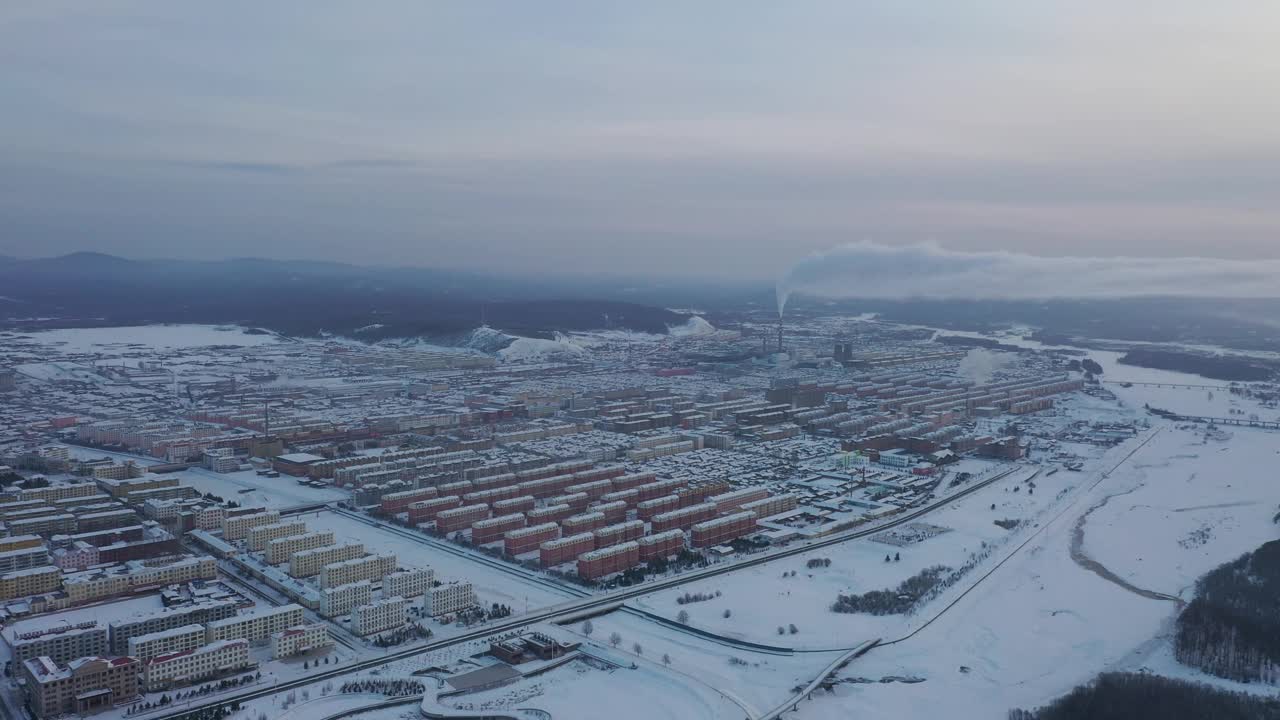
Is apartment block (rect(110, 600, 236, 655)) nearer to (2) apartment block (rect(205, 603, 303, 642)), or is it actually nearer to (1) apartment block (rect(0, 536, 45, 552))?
(2) apartment block (rect(205, 603, 303, 642))

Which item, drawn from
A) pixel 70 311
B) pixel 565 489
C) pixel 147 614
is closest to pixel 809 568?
pixel 565 489

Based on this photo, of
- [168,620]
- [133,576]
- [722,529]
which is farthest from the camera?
[722,529]

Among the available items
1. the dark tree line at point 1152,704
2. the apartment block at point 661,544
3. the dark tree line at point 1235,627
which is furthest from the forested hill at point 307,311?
the dark tree line at point 1152,704

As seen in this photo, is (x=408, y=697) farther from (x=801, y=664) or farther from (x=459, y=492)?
(x=459, y=492)

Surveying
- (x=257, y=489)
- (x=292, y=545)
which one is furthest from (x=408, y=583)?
(x=257, y=489)

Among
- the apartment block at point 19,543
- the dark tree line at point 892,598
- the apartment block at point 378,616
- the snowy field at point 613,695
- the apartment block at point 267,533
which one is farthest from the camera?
the apartment block at point 267,533

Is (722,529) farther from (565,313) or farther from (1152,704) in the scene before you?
(565,313)

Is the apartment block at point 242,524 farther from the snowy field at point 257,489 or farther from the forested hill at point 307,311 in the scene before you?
the forested hill at point 307,311
